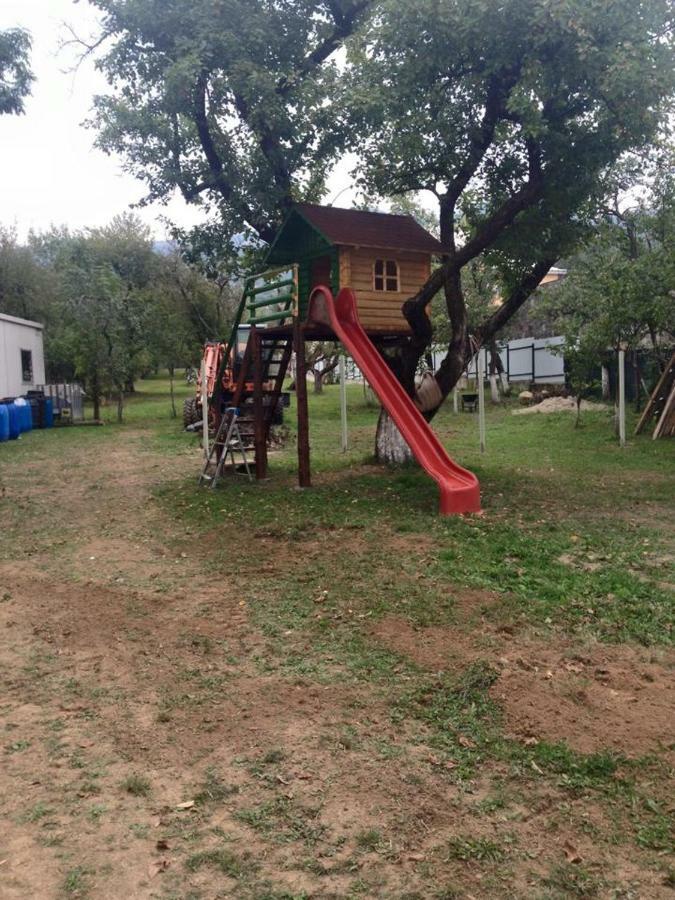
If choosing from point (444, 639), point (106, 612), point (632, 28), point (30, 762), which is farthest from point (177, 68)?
point (30, 762)

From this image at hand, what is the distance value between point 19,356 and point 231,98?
50.6ft

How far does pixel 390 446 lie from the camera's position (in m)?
11.9

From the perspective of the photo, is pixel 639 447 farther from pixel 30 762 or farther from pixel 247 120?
pixel 30 762

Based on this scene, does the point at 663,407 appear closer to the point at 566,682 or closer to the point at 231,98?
the point at 231,98

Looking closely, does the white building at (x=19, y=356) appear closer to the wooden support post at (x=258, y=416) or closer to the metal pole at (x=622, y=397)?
the wooden support post at (x=258, y=416)

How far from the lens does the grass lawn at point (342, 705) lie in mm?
2820

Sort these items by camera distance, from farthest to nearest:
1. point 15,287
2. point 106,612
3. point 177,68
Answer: point 15,287 < point 177,68 < point 106,612

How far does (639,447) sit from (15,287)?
27.2 meters

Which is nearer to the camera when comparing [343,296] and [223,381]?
[343,296]

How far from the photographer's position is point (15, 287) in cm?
3216

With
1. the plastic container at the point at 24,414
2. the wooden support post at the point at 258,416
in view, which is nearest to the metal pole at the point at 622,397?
the wooden support post at the point at 258,416

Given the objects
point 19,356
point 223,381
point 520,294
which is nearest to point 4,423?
point 19,356

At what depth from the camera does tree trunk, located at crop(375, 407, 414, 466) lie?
38.4 ft

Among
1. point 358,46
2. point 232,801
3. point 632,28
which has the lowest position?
point 232,801
